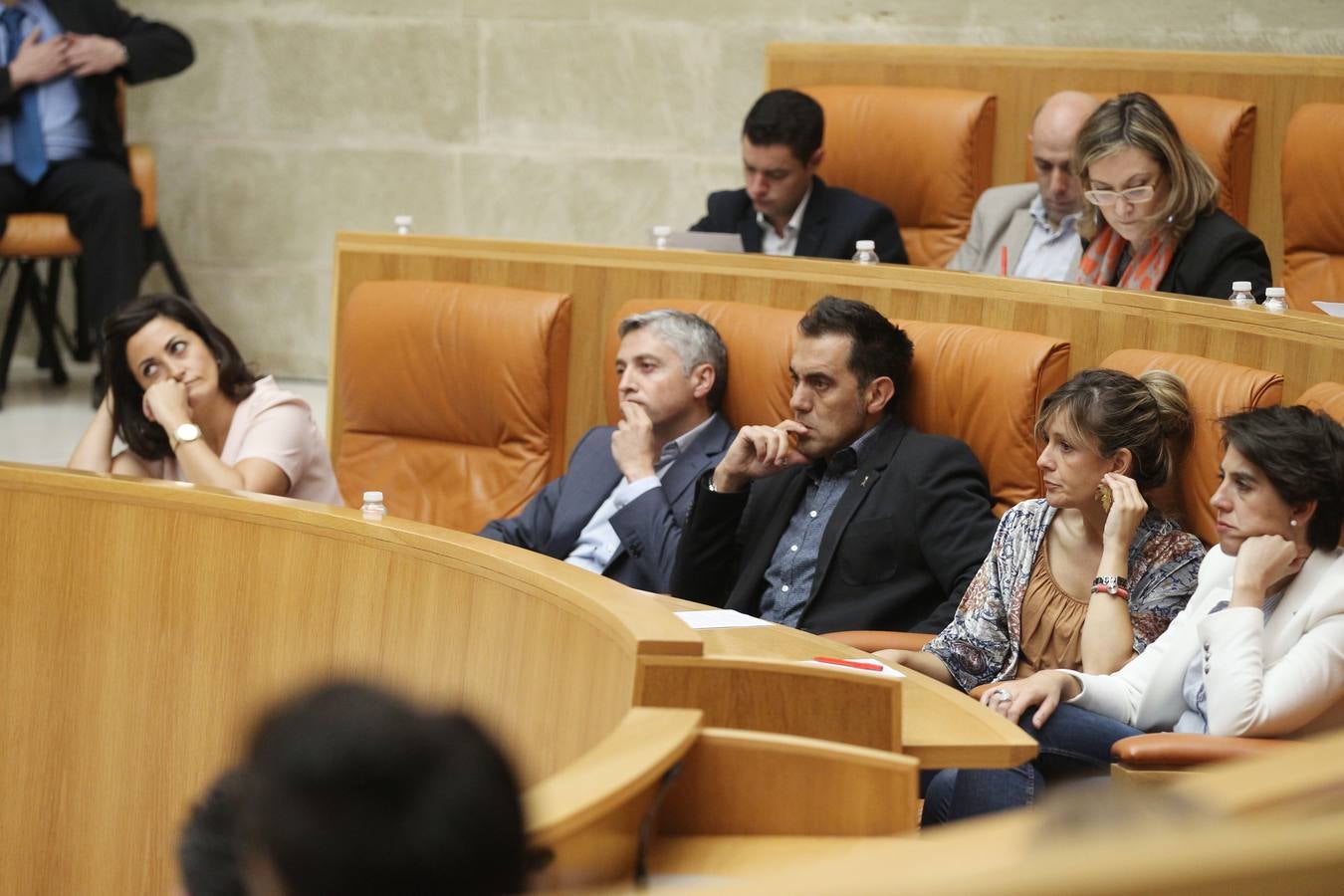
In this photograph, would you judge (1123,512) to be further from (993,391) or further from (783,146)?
(783,146)

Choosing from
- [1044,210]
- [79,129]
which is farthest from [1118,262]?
[79,129]

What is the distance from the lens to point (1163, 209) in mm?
3293

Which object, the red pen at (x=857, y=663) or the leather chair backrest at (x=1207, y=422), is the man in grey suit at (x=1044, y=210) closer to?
the leather chair backrest at (x=1207, y=422)

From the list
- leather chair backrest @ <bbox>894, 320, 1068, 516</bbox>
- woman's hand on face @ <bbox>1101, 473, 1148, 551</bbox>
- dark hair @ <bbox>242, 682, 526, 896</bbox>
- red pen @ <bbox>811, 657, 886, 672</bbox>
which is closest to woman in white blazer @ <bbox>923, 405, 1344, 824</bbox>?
woman's hand on face @ <bbox>1101, 473, 1148, 551</bbox>

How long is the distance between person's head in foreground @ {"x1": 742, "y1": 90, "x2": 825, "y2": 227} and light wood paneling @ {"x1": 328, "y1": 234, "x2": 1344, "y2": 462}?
628 millimetres

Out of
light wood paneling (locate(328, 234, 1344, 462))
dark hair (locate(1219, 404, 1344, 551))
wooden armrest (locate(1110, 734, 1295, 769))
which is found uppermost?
light wood paneling (locate(328, 234, 1344, 462))

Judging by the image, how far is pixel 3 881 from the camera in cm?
260

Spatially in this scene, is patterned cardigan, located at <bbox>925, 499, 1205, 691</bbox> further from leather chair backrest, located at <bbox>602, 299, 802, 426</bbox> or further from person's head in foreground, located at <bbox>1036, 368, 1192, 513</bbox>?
leather chair backrest, located at <bbox>602, 299, 802, 426</bbox>

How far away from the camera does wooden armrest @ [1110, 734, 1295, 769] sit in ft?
6.60

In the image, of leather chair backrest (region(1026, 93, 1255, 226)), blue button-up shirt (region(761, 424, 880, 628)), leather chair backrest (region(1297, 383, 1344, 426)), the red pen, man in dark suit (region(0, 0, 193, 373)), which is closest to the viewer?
the red pen

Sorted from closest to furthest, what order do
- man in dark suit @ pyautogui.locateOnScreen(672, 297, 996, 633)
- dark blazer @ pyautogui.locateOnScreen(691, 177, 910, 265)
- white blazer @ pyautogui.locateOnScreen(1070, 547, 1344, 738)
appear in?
1. white blazer @ pyautogui.locateOnScreen(1070, 547, 1344, 738)
2. man in dark suit @ pyautogui.locateOnScreen(672, 297, 996, 633)
3. dark blazer @ pyautogui.locateOnScreen(691, 177, 910, 265)

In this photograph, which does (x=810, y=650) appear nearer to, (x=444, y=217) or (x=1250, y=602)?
(x=1250, y=602)

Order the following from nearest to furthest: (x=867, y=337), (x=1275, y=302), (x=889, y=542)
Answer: (x=1275, y=302) → (x=889, y=542) → (x=867, y=337)

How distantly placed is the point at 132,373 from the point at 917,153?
2119mm
